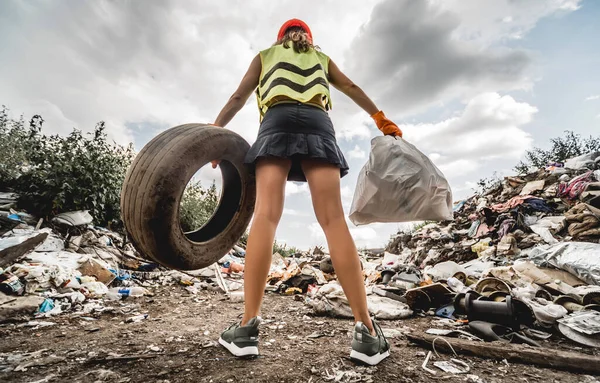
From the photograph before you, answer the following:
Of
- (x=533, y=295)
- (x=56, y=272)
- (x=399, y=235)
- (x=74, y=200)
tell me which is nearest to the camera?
(x=533, y=295)

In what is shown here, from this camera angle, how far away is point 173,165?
1.44m

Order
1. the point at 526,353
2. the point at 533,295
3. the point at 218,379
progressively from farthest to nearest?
the point at 533,295 → the point at 526,353 → the point at 218,379

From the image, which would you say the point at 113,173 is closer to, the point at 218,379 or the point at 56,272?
the point at 56,272

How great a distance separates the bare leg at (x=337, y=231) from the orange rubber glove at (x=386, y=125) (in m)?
0.58

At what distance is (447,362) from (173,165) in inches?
66.6

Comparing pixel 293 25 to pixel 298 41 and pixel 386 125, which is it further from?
pixel 386 125

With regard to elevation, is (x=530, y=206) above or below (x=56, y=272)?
above

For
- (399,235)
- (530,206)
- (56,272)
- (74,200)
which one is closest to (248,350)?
(56,272)

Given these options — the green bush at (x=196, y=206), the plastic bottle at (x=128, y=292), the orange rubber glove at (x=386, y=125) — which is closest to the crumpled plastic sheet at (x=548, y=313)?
the orange rubber glove at (x=386, y=125)

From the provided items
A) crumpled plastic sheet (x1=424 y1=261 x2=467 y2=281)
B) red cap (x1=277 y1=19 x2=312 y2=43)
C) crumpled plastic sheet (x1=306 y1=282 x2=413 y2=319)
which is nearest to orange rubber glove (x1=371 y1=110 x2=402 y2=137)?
red cap (x1=277 y1=19 x2=312 y2=43)

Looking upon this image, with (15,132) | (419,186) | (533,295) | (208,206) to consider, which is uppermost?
(15,132)

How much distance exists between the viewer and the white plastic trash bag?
67.2 inches

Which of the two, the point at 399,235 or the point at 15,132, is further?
the point at 399,235

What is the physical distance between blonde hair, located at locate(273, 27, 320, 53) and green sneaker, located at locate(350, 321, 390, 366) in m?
1.56
